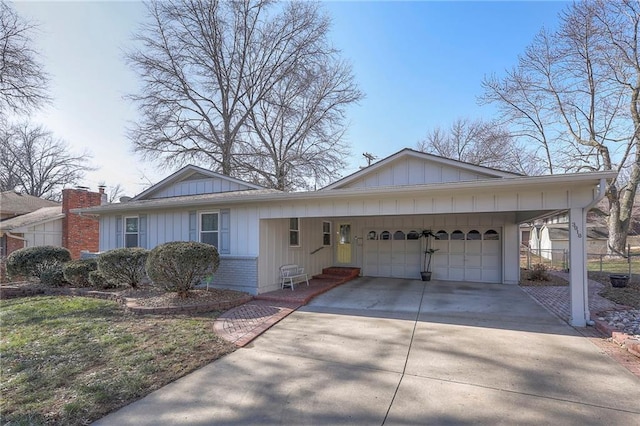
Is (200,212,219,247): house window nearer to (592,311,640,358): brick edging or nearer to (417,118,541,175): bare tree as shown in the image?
(592,311,640,358): brick edging

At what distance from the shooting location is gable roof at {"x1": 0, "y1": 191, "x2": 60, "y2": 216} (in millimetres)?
19078

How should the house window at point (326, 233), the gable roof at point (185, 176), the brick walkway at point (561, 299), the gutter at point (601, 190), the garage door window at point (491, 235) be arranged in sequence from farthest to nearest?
the house window at point (326, 233)
the gable roof at point (185, 176)
the garage door window at point (491, 235)
the brick walkway at point (561, 299)
the gutter at point (601, 190)

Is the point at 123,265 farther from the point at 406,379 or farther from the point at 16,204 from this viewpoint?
the point at 16,204

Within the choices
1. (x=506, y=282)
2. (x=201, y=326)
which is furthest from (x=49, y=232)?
(x=506, y=282)

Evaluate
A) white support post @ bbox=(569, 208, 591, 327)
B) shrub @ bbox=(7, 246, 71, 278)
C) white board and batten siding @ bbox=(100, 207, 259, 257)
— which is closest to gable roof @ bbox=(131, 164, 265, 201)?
white board and batten siding @ bbox=(100, 207, 259, 257)

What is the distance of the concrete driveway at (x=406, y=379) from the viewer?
10.1 feet

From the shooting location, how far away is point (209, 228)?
9516mm

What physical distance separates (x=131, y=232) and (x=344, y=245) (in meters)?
7.87

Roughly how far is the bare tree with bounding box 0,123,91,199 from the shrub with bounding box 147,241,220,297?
30.8 metres

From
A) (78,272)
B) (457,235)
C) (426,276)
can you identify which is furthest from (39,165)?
(457,235)

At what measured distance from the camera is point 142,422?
2975mm

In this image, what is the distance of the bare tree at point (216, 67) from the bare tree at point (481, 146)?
12.8 metres

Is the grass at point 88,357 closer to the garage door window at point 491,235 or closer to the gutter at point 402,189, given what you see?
the gutter at point 402,189

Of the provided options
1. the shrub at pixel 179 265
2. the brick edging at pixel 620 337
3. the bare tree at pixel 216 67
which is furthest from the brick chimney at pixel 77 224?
the brick edging at pixel 620 337
